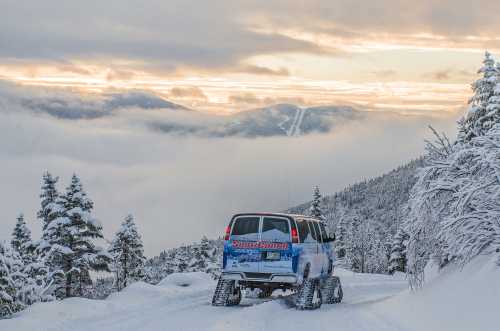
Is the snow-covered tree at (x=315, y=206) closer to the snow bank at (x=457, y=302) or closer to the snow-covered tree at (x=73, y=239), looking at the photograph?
the snow-covered tree at (x=73, y=239)

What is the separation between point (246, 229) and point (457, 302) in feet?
20.2

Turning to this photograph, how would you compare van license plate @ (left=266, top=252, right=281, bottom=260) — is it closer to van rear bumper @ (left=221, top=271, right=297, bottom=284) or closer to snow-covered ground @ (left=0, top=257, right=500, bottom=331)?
van rear bumper @ (left=221, top=271, right=297, bottom=284)

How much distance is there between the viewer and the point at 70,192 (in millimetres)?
37594

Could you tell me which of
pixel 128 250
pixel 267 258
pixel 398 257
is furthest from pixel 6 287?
pixel 398 257

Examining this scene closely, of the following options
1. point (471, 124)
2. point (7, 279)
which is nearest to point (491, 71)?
point (471, 124)

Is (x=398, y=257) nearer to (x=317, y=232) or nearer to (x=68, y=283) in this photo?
(x=68, y=283)

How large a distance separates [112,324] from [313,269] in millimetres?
6365

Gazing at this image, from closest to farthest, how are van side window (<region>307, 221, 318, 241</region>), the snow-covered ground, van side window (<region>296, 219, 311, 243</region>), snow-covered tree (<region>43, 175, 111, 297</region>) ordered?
the snow-covered ground, van side window (<region>296, 219, 311, 243</region>), van side window (<region>307, 221, 318, 241</region>), snow-covered tree (<region>43, 175, 111, 297</region>)

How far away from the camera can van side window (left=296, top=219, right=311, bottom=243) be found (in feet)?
55.2

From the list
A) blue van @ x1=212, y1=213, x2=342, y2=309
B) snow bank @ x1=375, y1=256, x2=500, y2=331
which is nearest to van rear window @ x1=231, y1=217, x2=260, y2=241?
blue van @ x1=212, y1=213, x2=342, y2=309

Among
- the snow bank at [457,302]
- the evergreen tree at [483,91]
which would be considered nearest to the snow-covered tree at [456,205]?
the snow bank at [457,302]

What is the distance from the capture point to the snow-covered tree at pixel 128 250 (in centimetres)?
5653

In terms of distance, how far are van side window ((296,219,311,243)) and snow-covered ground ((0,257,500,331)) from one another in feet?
5.86

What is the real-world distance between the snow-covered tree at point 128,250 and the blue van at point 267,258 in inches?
1606
